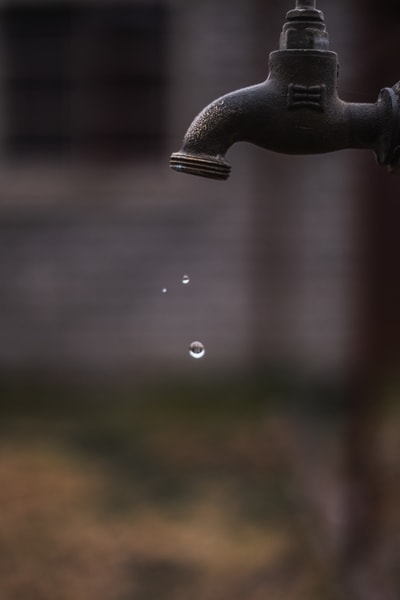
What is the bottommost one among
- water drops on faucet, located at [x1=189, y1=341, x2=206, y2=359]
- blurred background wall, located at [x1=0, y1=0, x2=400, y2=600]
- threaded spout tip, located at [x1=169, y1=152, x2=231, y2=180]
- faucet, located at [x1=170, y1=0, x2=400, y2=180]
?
threaded spout tip, located at [x1=169, y1=152, x2=231, y2=180]

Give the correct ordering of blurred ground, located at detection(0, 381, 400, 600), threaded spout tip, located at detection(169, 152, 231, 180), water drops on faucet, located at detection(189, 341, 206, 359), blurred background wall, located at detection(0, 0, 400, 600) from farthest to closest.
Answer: blurred background wall, located at detection(0, 0, 400, 600) → blurred ground, located at detection(0, 381, 400, 600) → water drops on faucet, located at detection(189, 341, 206, 359) → threaded spout tip, located at detection(169, 152, 231, 180)

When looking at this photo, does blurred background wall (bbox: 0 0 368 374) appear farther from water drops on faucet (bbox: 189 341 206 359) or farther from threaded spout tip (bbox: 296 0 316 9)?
threaded spout tip (bbox: 296 0 316 9)

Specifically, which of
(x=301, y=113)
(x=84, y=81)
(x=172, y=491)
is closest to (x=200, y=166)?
(x=301, y=113)

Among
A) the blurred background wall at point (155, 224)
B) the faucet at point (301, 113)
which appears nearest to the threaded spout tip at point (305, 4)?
the faucet at point (301, 113)

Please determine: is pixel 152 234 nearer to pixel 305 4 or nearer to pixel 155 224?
pixel 155 224

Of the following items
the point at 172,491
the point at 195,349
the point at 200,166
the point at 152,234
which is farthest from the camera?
the point at 152,234

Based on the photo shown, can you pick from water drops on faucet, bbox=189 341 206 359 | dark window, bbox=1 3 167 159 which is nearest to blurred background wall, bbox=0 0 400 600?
dark window, bbox=1 3 167 159
